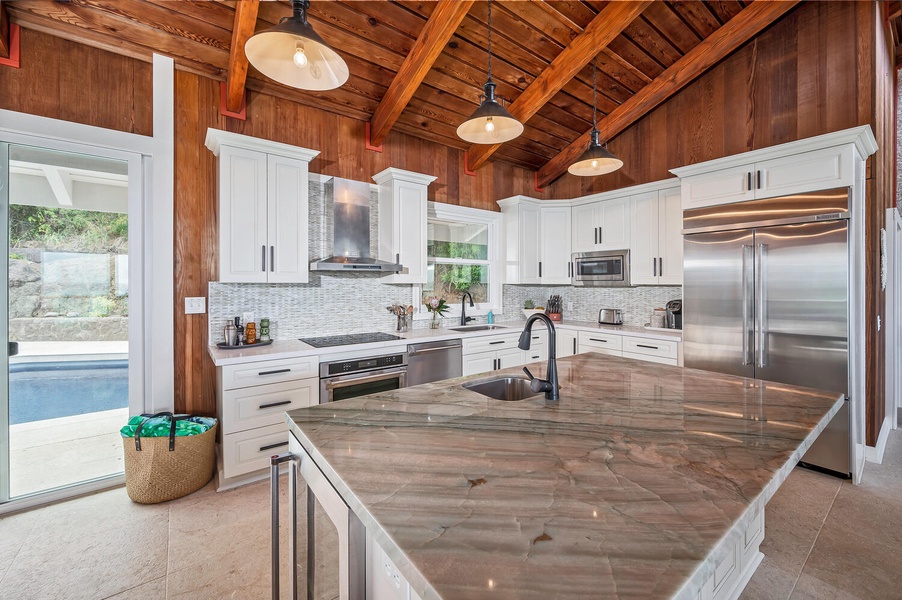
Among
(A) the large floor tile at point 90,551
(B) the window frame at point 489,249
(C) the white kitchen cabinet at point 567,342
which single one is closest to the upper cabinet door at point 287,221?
(B) the window frame at point 489,249

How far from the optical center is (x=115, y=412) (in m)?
2.78

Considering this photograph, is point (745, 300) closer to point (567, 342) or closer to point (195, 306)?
point (567, 342)

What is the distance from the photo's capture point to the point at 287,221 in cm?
308

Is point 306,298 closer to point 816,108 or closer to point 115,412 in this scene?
point 115,412

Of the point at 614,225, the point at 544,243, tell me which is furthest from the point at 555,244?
the point at 614,225

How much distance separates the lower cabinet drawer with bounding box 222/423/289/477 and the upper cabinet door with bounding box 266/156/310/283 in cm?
111

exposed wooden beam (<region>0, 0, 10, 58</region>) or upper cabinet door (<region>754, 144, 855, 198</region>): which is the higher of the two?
exposed wooden beam (<region>0, 0, 10, 58</region>)

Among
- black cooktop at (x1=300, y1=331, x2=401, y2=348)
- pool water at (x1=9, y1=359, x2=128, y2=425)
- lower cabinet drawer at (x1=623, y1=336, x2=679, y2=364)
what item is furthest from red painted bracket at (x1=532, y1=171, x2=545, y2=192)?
pool water at (x1=9, y1=359, x2=128, y2=425)

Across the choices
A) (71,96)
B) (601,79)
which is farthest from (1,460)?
(601,79)

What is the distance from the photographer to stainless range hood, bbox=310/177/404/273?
3.44 m

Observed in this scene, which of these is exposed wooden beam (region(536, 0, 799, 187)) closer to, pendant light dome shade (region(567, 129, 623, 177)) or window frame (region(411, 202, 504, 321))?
window frame (region(411, 202, 504, 321))

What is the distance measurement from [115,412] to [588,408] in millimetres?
3187

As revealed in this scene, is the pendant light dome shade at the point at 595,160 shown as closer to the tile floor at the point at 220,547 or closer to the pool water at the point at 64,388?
the tile floor at the point at 220,547

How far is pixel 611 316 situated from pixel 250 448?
3763 mm
